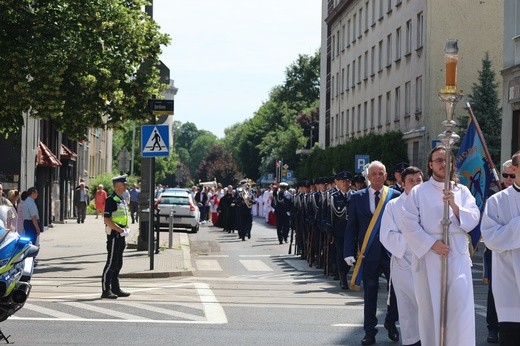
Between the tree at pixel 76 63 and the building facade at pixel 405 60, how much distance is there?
15782 millimetres

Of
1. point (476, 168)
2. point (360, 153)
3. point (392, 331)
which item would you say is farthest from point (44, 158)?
point (392, 331)

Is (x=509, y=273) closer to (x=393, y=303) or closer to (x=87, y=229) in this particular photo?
(x=393, y=303)

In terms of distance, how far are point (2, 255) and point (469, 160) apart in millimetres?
6460

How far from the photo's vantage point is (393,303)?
1225 cm

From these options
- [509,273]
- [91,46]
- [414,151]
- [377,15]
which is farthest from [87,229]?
[509,273]

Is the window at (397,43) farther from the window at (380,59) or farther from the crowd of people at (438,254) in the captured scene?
the crowd of people at (438,254)

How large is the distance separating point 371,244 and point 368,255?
0.12 meters

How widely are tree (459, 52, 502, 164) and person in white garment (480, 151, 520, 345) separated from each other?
33730 millimetres

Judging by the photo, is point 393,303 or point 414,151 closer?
point 393,303

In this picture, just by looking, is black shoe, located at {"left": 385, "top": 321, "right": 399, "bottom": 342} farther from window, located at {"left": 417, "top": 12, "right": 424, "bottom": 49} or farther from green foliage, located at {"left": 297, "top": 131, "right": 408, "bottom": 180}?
window, located at {"left": 417, "top": 12, "right": 424, "bottom": 49}

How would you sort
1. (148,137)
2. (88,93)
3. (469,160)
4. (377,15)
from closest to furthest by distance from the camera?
(469,160) < (148,137) < (88,93) < (377,15)

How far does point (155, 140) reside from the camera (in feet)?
72.7

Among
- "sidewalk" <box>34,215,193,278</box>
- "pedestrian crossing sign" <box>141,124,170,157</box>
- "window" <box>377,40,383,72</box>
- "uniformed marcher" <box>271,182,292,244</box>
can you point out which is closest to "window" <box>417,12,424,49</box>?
"window" <box>377,40,383,72</box>

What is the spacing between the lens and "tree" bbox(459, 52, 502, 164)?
137ft
